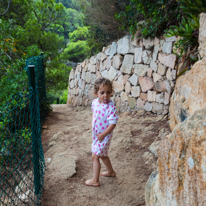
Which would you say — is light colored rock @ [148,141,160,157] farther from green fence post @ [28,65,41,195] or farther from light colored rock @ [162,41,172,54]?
light colored rock @ [162,41,172,54]

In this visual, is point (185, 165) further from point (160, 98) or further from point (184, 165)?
point (160, 98)

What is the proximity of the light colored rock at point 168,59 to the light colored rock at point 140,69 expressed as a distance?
45 centimetres

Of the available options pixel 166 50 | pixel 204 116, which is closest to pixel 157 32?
pixel 166 50

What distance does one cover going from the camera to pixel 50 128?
14.0 feet

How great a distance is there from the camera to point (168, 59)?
3.73 m

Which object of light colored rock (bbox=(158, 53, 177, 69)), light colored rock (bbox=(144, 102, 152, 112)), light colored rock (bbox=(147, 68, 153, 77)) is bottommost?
light colored rock (bbox=(144, 102, 152, 112))

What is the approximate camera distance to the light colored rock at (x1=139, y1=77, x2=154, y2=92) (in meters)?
4.21

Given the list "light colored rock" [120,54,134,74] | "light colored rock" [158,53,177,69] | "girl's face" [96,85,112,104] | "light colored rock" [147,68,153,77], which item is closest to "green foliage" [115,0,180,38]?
"light colored rock" [158,53,177,69]

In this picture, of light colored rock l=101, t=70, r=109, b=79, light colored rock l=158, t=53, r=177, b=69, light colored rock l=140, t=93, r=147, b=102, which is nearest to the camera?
light colored rock l=158, t=53, r=177, b=69

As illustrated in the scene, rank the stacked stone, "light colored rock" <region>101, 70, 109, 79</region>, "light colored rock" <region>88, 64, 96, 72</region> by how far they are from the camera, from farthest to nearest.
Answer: "light colored rock" <region>88, 64, 96, 72</region> < "light colored rock" <region>101, 70, 109, 79</region> < the stacked stone

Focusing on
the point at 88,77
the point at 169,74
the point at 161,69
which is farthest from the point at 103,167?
the point at 88,77

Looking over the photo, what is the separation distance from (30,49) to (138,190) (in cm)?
451

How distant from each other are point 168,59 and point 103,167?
2.43m

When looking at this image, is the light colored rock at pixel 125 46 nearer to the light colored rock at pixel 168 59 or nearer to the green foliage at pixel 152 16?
the green foliage at pixel 152 16
